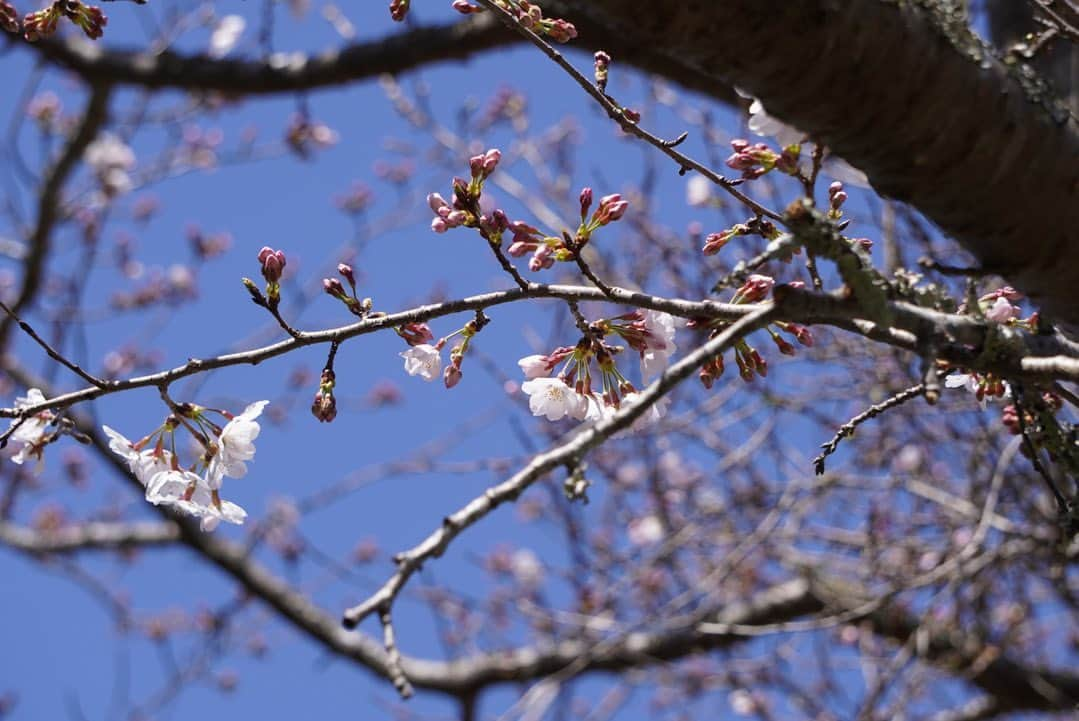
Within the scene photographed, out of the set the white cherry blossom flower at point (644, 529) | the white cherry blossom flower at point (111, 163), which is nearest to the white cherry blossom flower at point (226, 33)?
the white cherry blossom flower at point (111, 163)

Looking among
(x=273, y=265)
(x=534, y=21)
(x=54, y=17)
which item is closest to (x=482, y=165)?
(x=534, y=21)

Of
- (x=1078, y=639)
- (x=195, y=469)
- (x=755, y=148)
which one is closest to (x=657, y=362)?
(x=755, y=148)

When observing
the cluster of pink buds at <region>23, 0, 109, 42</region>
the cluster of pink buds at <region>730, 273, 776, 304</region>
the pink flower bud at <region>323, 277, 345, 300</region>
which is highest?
the cluster of pink buds at <region>23, 0, 109, 42</region>

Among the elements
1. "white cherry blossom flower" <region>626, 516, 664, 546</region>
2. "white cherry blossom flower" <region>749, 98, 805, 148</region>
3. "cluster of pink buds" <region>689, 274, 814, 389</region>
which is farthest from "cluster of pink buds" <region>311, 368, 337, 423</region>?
"white cherry blossom flower" <region>626, 516, 664, 546</region>

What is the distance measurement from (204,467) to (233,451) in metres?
0.07

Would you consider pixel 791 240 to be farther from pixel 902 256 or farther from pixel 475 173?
pixel 902 256

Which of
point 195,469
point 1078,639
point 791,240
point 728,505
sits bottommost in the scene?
point 1078,639

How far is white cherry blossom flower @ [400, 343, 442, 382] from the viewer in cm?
166

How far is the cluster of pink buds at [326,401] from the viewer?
1582 mm

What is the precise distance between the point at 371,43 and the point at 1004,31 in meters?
2.61

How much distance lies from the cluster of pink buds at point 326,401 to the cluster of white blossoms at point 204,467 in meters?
0.18

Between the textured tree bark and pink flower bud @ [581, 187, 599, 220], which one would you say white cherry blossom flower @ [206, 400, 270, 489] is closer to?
pink flower bud @ [581, 187, 599, 220]

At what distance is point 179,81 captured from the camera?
4855mm

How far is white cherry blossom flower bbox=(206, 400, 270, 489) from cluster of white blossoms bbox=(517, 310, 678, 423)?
45 cm
